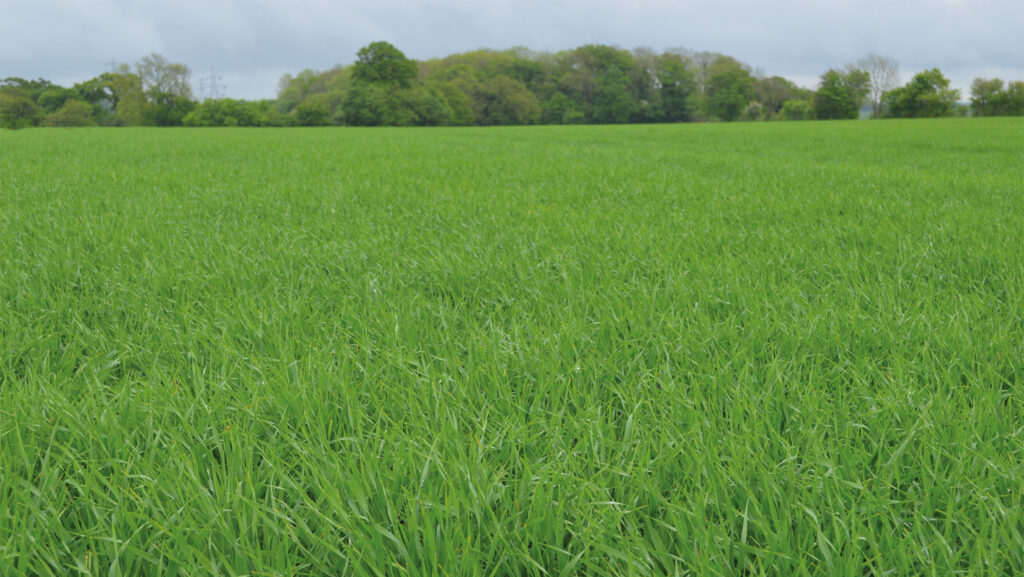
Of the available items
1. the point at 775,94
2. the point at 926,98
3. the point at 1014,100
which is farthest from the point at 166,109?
the point at 1014,100

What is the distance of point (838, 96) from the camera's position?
2712 inches

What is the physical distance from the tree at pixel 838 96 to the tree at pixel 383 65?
173 ft

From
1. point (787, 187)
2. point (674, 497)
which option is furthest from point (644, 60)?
point (674, 497)

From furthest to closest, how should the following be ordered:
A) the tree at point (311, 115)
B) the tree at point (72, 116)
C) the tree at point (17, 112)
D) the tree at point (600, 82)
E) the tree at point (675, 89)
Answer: the tree at point (675, 89)
the tree at point (600, 82)
the tree at point (311, 115)
the tree at point (72, 116)
the tree at point (17, 112)

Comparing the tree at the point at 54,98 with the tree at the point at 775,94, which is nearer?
the tree at the point at 54,98

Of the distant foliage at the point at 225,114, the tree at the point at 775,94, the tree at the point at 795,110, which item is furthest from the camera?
the tree at the point at 775,94

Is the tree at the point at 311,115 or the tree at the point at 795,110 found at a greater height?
the tree at the point at 795,110

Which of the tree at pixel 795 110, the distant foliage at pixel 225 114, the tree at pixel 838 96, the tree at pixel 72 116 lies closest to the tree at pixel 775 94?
the tree at pixel 795 110

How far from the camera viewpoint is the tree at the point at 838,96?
68.6 m

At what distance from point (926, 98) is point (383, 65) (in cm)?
6342

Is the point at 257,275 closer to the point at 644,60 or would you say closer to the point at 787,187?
the point at 787,187

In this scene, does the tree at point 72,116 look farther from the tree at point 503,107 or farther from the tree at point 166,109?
the tree at point 503,107

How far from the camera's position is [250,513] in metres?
1.12

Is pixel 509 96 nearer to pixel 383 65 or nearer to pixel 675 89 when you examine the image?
pixel 383 65
